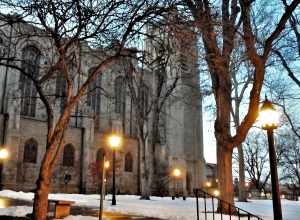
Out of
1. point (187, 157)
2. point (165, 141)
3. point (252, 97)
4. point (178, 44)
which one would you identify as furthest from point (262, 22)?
point (187, 157)

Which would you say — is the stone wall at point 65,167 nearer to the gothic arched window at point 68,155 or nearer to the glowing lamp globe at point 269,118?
the gothic arched window at point 68,155

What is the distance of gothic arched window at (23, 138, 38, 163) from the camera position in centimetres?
3500

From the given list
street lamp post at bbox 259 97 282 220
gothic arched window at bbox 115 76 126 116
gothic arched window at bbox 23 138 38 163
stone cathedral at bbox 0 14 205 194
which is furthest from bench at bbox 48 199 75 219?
gothic arched window at bbox 115 76 126 116

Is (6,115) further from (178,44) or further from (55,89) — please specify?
(178,44)

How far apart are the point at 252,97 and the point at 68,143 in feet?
97.3

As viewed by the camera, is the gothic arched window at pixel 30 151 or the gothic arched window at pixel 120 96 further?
the gothic arched window at pixel 120 96

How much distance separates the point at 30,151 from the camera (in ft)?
116

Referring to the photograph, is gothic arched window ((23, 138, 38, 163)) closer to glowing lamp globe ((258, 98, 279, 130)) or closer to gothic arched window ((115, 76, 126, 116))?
gothic arched window ((115, 76, 126, 116))

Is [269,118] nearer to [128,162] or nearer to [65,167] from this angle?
[65,167]

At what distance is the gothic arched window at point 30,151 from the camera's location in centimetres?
3500

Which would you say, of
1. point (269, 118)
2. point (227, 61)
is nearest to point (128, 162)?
point (227, 61)

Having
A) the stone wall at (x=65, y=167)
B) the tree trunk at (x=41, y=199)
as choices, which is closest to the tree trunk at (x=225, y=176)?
the tree trunk at (x=41, y=199)

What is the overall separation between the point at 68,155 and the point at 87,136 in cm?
306

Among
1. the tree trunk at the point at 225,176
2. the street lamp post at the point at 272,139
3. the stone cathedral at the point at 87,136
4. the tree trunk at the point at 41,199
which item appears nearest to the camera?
the street lamp post at the point at 272,139
